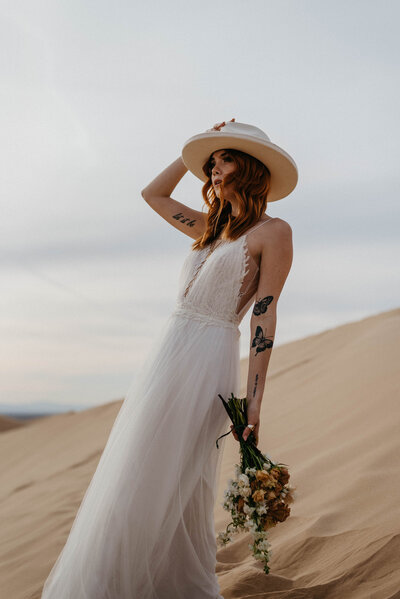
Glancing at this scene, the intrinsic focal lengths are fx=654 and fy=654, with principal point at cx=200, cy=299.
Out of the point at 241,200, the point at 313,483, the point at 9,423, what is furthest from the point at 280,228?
the point at 9,423

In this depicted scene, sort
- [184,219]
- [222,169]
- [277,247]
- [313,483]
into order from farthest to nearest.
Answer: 1. [313,483]
2. [184,219]
3. [222,169]
4. [277,247]

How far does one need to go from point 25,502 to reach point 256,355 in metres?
5.32

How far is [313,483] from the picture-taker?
518 cm

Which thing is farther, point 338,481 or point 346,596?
point 338,481

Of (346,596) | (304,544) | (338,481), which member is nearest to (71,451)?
(338,481)

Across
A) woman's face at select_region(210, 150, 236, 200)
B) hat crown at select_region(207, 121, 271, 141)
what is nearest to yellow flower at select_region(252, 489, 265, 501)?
woman's face at select_region(210, 150, 236, 200)

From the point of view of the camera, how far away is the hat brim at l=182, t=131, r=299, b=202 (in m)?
3.15

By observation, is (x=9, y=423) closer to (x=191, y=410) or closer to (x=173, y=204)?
(x=173, y=204)

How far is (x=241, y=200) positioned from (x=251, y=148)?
26 cm

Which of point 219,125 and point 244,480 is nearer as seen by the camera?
point 244,480

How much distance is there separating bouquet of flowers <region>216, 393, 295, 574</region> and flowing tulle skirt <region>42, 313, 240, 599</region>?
0.26m

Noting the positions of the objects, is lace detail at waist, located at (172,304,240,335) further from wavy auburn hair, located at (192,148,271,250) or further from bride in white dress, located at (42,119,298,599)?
wavy auburn hair, located at (192,148,271,250)

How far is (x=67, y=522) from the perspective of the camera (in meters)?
5.96

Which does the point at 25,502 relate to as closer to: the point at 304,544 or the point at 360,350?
the point at 304,544
